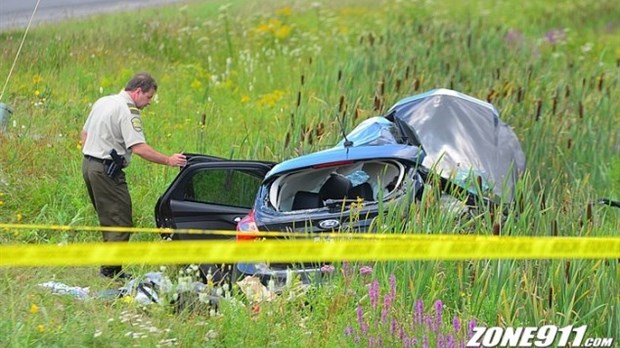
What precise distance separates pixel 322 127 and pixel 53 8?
5.59 meters

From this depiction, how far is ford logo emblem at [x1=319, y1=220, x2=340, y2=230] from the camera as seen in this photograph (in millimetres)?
6605

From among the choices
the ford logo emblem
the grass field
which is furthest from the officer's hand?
the ford logo emblem

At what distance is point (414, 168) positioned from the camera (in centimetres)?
690

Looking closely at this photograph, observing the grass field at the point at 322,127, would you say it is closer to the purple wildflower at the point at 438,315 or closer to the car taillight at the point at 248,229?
the purple wildflower at the point at 438,315

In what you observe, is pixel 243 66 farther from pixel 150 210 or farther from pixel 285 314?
pixel 285 314

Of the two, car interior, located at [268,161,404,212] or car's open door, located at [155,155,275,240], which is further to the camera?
car's open door, located at [155,155,275,240]

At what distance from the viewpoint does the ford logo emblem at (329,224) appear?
661 centimetres

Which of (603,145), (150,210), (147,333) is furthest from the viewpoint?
(603,145)

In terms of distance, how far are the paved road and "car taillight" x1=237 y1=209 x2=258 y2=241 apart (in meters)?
5.72

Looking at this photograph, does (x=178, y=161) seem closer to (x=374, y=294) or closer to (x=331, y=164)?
(x=331, y=164)

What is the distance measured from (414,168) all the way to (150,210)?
8.13 ft

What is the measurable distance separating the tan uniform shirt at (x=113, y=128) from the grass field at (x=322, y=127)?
65 cm

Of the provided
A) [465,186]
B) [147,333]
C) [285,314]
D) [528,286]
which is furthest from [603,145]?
[147,333]

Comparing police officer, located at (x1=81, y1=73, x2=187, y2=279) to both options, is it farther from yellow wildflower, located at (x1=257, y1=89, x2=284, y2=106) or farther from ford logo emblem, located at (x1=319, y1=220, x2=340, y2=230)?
yellow wildflower, located at (x1=257, y1=89, x2=284, y2=106)
